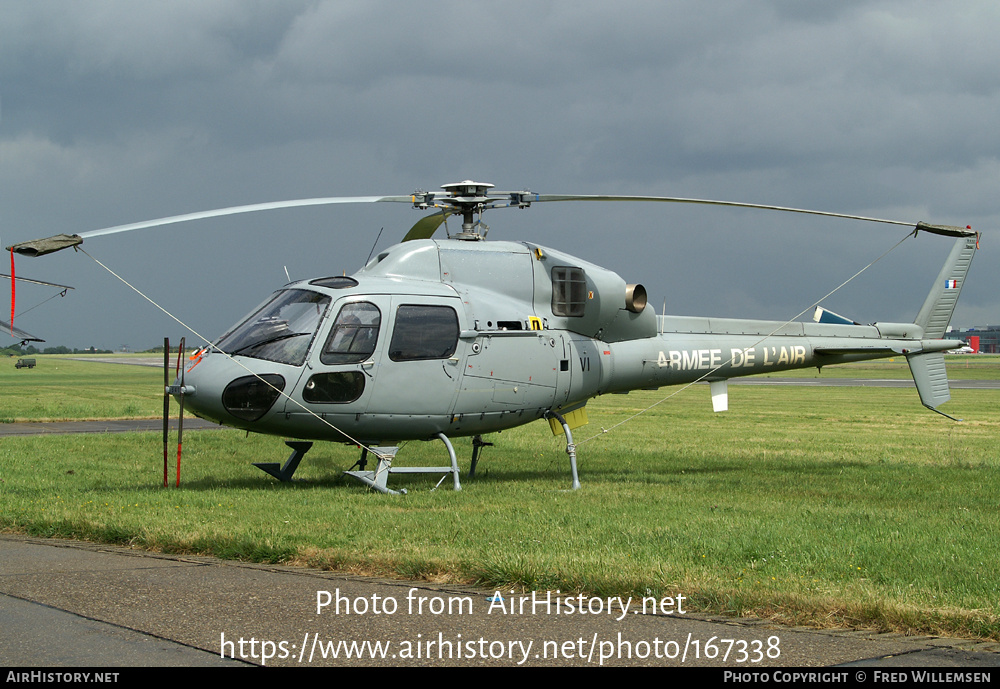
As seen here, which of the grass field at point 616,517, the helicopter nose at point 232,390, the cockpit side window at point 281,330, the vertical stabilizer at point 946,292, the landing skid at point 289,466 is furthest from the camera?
the vertical stabilizer at point 946,292

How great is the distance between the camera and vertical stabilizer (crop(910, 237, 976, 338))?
17.5 meters

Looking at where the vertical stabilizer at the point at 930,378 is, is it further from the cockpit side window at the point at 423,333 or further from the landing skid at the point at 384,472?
the landing skid at the point at 384,472

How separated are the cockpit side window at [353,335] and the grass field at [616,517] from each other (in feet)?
5.81

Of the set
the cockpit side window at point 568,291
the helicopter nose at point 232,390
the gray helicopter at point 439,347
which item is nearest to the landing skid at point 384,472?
the gray helicopter at point 439,347

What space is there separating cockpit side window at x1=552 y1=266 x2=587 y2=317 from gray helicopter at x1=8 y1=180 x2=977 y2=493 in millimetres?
17

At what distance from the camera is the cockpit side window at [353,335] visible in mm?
12656

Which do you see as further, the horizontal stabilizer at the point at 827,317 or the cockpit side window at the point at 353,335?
the horizontal stabilizer at the point at 827,317

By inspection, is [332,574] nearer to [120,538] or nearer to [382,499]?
[120,538]

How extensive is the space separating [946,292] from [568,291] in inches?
316

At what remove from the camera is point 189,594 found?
7.02 meters

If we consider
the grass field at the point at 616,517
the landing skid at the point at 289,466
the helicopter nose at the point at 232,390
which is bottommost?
the grass field at the point at 616,517

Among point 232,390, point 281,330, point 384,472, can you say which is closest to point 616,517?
point 384,472

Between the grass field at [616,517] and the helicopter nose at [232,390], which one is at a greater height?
the helicopter nose at [232,390]
